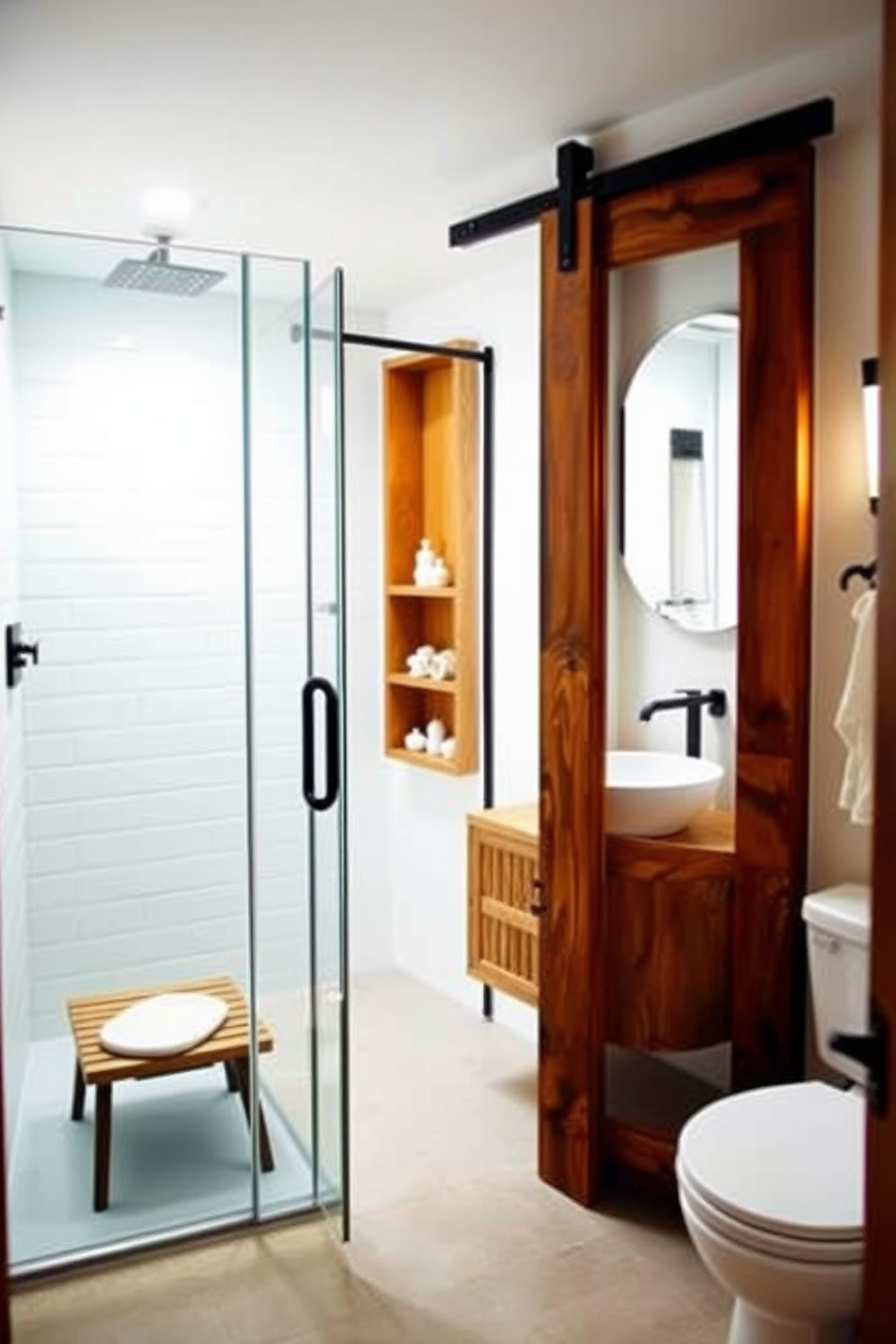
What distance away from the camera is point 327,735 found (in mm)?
2557

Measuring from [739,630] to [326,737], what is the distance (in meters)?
0.93

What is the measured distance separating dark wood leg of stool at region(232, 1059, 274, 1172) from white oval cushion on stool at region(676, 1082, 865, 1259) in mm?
1214

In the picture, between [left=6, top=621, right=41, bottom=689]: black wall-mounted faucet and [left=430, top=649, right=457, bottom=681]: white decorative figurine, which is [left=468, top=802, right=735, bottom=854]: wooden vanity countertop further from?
[left=6, top=621, right=41, bottom=689]: black wall-mounted faucet

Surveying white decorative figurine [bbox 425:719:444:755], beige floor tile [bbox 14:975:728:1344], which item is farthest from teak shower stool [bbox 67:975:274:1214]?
white decorative figurine [bbox 425:719:444:755]

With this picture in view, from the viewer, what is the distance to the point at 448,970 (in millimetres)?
4074

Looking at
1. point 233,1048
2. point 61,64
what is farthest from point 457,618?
point 61,64

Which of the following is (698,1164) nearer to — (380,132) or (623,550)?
(623,550)

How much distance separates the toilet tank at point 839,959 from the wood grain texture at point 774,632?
0.37 feet

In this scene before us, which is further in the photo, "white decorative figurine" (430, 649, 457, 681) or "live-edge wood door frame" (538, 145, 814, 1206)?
"white decorative figurine" (430, 649, 457, 681)

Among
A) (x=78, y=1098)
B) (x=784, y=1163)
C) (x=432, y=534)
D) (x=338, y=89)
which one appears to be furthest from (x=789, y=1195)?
(x=432, y=534)

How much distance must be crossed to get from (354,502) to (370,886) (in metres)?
1.46

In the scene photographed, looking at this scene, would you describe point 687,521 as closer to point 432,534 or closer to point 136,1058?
point 432,534

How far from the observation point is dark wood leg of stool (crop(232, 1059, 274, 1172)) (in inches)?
109

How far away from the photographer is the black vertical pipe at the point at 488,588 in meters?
3.69
